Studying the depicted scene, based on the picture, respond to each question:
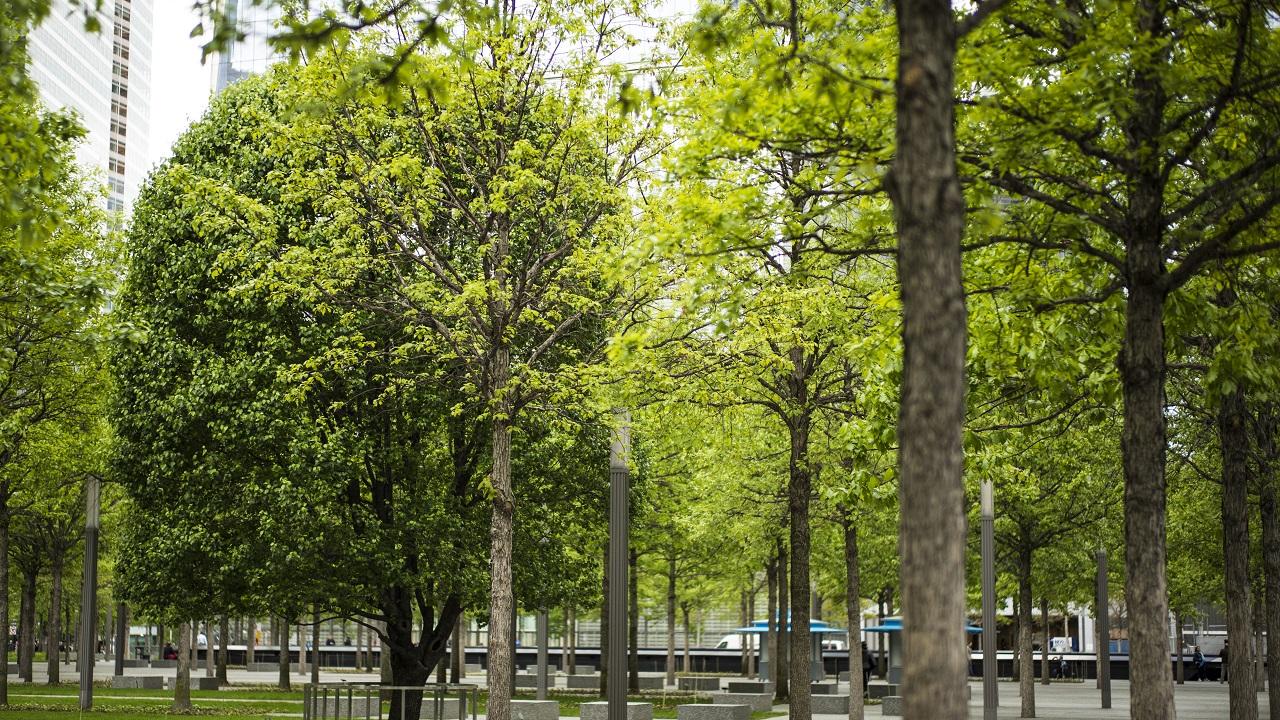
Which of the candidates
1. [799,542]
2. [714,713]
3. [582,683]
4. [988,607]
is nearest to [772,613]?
[582,683]

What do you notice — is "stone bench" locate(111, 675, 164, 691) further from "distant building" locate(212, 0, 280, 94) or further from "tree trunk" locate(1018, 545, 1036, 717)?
"tree trunk" locate(1018, 545, 1036, 717)

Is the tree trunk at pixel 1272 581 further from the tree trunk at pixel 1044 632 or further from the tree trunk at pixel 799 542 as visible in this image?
the tree trunk at pixel 1044 632

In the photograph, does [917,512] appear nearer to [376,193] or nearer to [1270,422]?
[376,193]

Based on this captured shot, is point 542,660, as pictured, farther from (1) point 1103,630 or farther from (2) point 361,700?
(1) point 1103,630

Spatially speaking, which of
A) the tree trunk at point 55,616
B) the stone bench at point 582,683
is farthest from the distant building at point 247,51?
the stone bench at point 582,683

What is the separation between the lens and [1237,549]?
55.9 ft

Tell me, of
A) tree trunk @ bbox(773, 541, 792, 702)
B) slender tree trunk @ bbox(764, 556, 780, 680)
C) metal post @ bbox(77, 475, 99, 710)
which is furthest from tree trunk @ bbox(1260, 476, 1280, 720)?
metal post @ bbox(77, 475, 99, 710)

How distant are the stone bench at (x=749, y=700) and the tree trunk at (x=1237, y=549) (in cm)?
955

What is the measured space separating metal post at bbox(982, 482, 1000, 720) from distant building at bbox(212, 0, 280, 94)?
13.1 meters

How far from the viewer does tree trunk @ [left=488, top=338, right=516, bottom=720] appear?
15.9 m

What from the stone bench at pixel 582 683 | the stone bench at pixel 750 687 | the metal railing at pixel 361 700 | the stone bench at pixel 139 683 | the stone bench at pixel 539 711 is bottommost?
the stone bench at pixel 582 683

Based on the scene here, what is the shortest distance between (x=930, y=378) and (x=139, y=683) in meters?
36.2

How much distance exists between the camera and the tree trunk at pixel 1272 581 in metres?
19.3

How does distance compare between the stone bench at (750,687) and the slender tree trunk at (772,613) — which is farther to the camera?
the slender tree trunk at (772,613)
